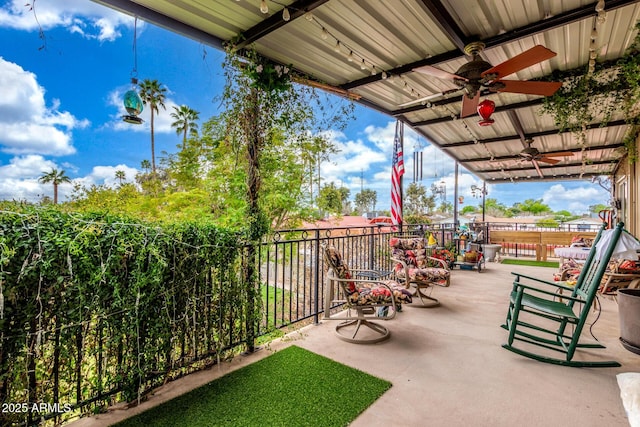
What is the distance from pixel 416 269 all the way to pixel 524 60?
2.57 metres

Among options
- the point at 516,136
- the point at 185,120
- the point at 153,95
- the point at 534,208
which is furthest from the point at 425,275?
the point at 534,208

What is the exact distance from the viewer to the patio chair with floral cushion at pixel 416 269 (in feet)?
12.6

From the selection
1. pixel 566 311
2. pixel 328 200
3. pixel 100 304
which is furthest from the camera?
pixel 328 200

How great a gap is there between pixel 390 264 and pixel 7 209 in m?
5.39

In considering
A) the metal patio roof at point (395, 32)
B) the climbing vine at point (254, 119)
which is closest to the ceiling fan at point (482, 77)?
the metal patio roof at point (395, 32)

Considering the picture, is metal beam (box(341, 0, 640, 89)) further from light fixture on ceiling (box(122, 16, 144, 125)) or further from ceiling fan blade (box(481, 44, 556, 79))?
light fixture on ceiling (box(122, 16, 144, 125))

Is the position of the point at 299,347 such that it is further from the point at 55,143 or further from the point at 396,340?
the point at 55,143

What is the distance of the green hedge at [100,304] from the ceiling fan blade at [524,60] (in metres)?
2.93

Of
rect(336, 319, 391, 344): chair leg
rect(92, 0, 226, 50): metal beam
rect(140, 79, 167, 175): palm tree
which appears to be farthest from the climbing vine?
rect(140, 79, 167, 175): palm tree

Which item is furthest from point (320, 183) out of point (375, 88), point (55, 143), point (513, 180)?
point (55, 143)

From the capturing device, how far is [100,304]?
1.69 m

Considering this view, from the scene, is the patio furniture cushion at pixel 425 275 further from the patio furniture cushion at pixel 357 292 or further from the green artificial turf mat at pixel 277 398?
the green artificial turf mat at pixel 277 398

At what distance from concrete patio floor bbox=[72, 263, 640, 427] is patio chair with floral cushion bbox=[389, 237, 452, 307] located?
0.50 metres

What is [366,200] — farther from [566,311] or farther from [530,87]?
[566,311]
